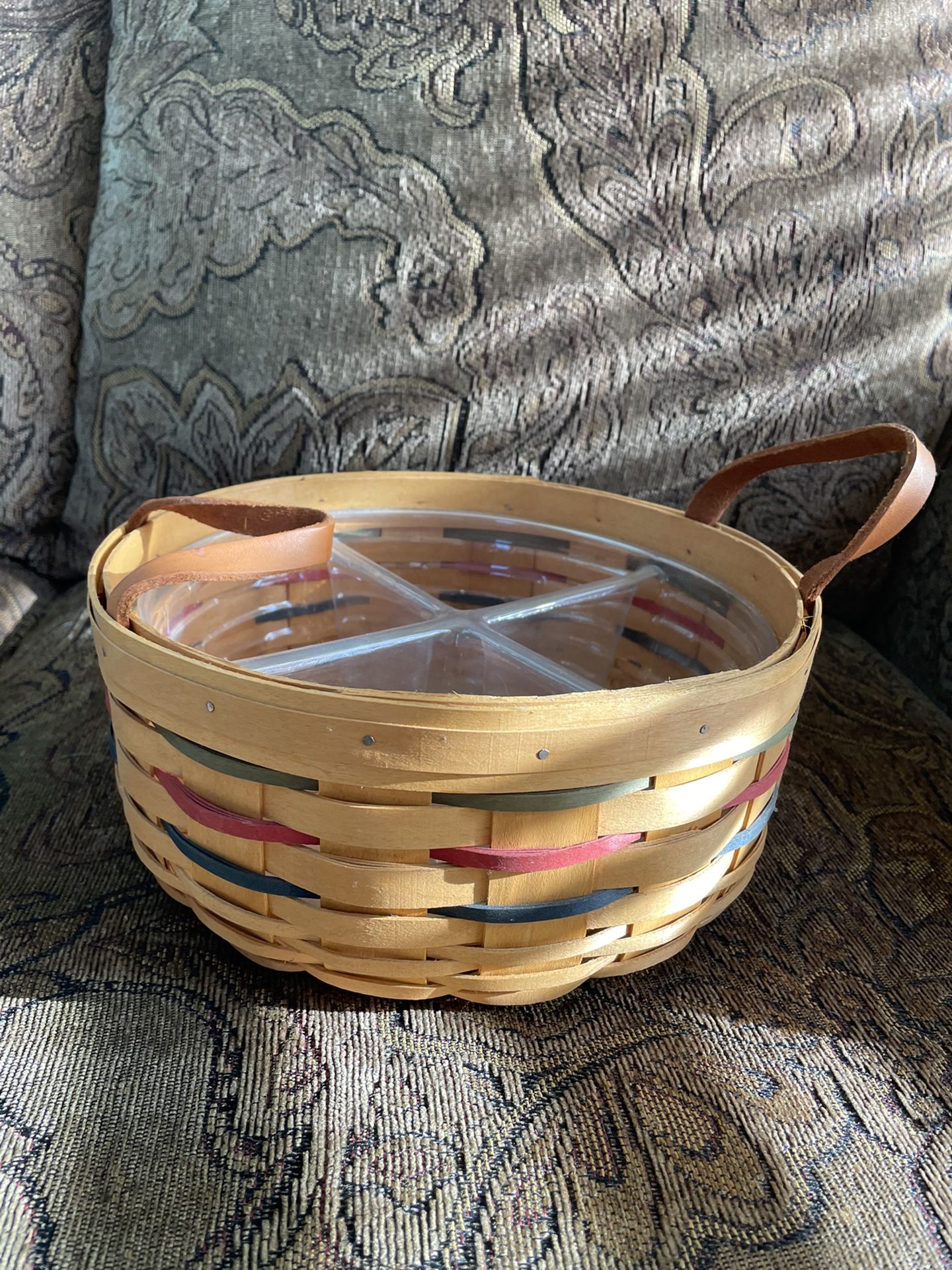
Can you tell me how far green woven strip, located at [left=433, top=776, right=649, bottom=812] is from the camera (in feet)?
1.29

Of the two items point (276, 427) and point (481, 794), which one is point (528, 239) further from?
point (481, 794)

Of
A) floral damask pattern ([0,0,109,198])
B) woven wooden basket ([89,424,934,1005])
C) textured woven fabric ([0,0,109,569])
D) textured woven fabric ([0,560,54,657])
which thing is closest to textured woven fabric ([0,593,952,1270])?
woven wooden basket ([89,424,934,1005])

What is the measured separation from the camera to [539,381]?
74cm

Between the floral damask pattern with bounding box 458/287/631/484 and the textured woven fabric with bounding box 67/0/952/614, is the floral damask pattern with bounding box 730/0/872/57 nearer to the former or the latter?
the textured woven fabric with bounding box 67/0/952/614

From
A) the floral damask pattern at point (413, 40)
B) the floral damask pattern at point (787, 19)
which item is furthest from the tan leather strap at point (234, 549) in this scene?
the floral damask pattern at point (787, 19)

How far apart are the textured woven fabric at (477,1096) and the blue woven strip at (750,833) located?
0.07 metres

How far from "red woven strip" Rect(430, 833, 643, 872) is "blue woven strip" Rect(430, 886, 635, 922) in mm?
21

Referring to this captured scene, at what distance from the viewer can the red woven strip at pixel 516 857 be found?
406mm

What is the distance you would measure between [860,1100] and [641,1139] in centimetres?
11

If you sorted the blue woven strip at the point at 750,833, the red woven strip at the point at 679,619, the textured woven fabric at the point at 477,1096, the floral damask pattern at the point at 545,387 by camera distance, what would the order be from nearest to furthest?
1. the textured woven fabric at the point at 477,1096
2. the blue woven strip at the point at 750,833
3. the red woven strip at the point at 679,619
4. the floral damask pattern at the point at 545,387

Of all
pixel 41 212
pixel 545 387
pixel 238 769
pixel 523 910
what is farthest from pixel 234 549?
pixel 41 212

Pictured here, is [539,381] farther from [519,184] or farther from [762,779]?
[762,779]

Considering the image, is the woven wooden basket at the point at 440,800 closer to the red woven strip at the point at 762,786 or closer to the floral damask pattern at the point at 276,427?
the red woven strip at the point at 762,786

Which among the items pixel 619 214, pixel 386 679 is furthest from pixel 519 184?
pixel 386 679
